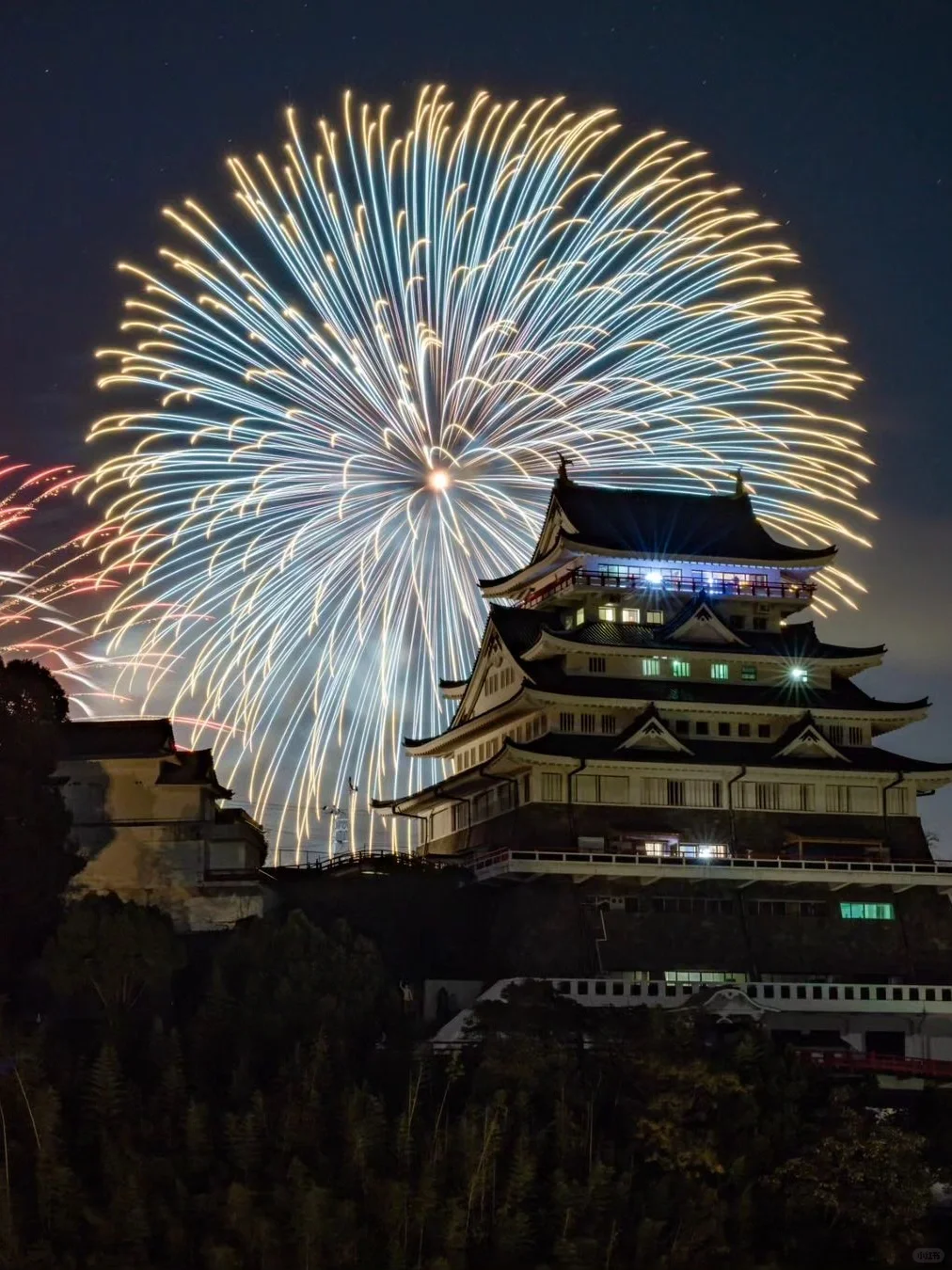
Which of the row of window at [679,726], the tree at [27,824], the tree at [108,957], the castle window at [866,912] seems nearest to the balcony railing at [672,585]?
the row of window at [679,726]

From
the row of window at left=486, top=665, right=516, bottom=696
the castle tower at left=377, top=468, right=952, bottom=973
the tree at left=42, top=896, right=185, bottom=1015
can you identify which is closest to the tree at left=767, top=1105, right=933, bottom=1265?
the castle tower at left=377, top=468, right=952, bottom=973

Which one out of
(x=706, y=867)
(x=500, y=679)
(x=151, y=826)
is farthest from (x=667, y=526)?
(x=151, y=826)

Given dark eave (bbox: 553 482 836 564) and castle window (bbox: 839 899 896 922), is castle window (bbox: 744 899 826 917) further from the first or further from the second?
dark eave (bbox: 553 482 836 564)

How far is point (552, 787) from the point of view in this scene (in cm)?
6694

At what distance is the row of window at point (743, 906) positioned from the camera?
213 feet

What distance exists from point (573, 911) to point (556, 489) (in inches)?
668

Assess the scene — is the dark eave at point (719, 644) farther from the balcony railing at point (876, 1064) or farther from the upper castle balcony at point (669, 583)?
the balcony railing at point (876, 1064)

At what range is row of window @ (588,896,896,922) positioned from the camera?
213 ft

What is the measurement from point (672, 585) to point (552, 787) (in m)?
10.0

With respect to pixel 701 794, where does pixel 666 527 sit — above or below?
above

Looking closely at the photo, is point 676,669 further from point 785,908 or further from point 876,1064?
point 876,1064

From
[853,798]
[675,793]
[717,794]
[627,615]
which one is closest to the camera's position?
[675,793]

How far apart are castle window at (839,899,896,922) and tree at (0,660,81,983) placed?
2516 cm

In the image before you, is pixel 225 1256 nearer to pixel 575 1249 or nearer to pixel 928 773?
pixel 575 1249
